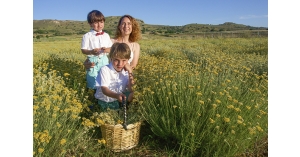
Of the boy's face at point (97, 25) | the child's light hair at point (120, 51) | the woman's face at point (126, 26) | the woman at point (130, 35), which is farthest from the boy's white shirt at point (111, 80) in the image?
the woman's face at point (126, 26)

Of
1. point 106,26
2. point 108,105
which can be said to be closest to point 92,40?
point 108,105

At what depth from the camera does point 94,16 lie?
3.88 meters

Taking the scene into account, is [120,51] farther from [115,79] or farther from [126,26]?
[126,26]

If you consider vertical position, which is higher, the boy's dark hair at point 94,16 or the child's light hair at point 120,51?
the boy's dark hair at point 94,16

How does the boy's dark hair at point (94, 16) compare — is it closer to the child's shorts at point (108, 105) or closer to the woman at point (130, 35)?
the woman at point (130, 35)

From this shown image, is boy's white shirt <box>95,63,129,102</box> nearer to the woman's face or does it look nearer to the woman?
the woman

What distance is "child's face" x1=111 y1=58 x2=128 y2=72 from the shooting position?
11.0 ft

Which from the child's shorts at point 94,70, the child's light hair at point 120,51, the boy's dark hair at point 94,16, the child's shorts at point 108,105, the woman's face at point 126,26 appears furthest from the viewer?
the woman's face at point 126,26

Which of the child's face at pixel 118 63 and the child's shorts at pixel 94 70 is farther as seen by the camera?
the child's shorts at pixel 94 70

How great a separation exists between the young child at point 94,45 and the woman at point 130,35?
116mm

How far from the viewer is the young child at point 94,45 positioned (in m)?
3.94

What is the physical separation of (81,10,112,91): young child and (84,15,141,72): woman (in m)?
0.12
